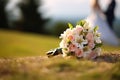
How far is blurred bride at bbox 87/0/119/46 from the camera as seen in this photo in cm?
3118

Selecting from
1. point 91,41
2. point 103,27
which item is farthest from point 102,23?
point 91,41

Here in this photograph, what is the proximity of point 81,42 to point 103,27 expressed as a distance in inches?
871

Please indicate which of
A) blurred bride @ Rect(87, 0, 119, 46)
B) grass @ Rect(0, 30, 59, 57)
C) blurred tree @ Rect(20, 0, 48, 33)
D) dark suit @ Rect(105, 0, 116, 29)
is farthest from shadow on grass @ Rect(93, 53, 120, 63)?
blurred tree @ Rect(20, 0, 48, 33)

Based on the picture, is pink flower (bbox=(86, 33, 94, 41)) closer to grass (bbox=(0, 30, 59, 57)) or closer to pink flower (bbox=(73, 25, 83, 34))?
pink flower (bbox=(73, 25, 83, 34))

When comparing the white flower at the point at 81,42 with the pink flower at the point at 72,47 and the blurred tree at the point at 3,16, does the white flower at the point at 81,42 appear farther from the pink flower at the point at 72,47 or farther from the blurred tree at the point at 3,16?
the blurred tree at the point at 3,16

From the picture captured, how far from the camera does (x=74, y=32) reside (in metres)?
9.60

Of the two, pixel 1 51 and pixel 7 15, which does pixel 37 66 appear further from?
pixel 7 15

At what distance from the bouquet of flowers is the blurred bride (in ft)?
69.4

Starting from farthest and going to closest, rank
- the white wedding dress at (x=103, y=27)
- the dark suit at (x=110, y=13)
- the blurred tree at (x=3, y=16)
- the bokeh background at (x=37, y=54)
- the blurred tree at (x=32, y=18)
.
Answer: the blurred tree at (x=32, y=18)
the blurred tree at (x=3, y=16)
the white wedding dress at (x=103, y=27)
the dark suit at (x=110, y=13)
the bokeh background at (x=37, y=54)

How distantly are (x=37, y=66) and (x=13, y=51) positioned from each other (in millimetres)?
20180

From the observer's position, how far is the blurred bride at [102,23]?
31183 millimetres

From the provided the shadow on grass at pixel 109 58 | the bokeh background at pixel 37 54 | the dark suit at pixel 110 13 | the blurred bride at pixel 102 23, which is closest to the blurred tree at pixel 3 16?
the bokeh background at pixel 37 54

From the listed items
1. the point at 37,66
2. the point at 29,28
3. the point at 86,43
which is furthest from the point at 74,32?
the point at 29,28

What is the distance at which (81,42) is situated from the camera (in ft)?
31.3
